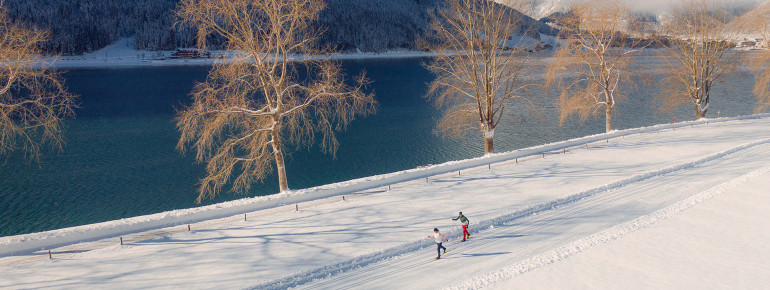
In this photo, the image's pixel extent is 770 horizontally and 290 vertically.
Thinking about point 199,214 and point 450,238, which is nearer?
point 450,238

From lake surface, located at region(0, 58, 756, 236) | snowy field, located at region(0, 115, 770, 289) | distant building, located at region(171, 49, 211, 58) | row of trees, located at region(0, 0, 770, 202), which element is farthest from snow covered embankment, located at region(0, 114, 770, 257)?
distant building, located at region(171, 49, 211, 58)

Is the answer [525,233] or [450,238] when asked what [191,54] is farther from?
[525,233]

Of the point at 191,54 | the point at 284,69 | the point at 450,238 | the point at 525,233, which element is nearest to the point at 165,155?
the point at 284,69

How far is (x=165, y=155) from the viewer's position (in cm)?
4356

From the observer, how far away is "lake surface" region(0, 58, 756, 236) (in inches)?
1233

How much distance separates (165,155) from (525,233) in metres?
36.6

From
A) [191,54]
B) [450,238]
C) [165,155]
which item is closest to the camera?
[450,238]

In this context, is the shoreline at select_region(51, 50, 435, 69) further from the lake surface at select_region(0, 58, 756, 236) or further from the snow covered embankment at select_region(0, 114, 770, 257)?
the snow covered embankment at select_region(0, 114, 770, 257)

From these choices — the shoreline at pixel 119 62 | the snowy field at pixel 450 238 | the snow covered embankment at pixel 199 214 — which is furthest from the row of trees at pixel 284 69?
the shoreline at pixel 119 62

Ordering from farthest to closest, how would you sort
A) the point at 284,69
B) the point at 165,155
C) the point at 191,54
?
the point at 191,54 → the point at 165,155 → the point at 284,69

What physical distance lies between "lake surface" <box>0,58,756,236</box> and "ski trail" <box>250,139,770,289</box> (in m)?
18.3

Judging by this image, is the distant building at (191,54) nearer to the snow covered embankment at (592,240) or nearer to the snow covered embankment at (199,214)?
the snow covered embankment at (199,214)

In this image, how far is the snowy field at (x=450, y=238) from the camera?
14.9 meters

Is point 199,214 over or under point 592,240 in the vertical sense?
over
